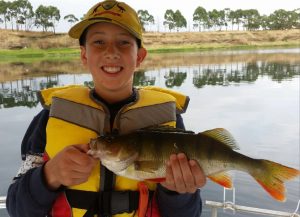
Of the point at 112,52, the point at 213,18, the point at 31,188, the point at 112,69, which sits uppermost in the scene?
the point at 213,18

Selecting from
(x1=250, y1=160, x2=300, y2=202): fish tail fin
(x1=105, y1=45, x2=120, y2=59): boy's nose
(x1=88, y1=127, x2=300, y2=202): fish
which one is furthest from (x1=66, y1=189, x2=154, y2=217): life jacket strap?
(x1=105, y1=45, x2=120, y2=59): boy's nose

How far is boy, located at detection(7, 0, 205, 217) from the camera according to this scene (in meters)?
2.22

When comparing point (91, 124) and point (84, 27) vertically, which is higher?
point (84, 27)

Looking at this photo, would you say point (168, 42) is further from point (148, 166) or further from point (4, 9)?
point (148, 166)

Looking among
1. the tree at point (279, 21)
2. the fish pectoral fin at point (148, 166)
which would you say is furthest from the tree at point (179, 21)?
the fish pectoral fin at point (148, 166)

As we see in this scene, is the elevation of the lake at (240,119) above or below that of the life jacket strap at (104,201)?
below

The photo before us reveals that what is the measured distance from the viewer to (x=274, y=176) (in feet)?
7.27

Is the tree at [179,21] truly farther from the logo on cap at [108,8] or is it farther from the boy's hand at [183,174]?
the boy's hand at [183,174]

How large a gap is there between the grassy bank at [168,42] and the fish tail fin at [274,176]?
5245 centimetres

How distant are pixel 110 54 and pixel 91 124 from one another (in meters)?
0.54

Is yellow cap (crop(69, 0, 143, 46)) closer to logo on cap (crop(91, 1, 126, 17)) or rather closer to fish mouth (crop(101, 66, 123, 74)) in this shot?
logo on cap (crop(91, 1, 126, 17))

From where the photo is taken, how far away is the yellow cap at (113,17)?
2393 mm

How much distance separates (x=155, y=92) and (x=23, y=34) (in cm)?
7060

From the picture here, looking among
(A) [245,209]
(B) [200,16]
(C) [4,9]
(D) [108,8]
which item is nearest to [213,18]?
(B) [200,16]
